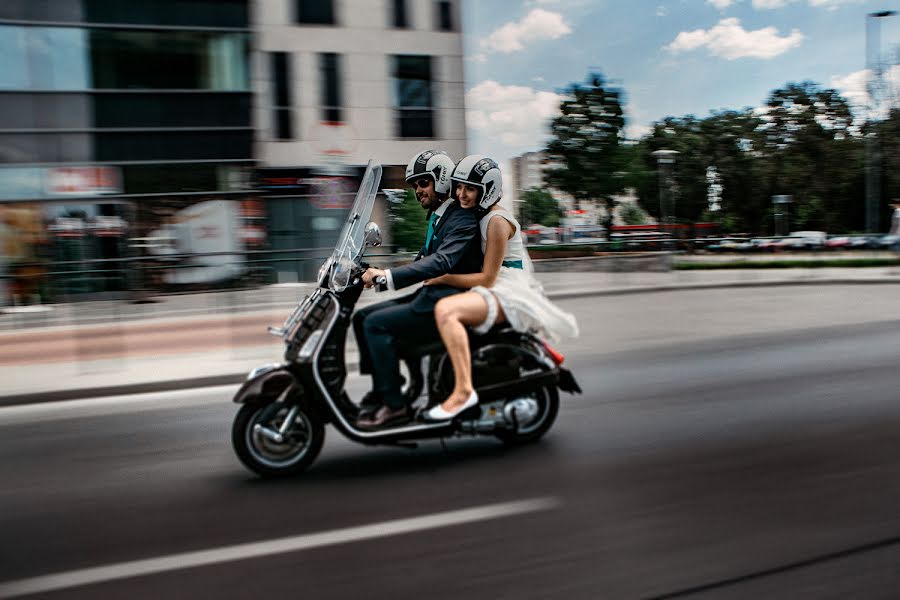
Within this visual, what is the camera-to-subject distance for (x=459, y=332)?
15.8 feet

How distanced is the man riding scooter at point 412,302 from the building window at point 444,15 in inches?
980

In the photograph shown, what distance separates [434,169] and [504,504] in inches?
77.3

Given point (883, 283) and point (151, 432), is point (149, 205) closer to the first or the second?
point (151, 432)

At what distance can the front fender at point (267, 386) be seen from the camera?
178 inches

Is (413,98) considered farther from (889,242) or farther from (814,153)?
(814,153)

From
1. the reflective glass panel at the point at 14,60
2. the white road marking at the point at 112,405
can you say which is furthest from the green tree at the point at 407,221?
the white road marking at the point at 112,405

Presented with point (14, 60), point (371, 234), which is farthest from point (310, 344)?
point (14, 60)

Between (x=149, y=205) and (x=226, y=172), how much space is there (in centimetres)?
202

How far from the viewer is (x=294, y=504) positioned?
4309 millimetres

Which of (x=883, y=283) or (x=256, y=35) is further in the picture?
(x=256, y=35)

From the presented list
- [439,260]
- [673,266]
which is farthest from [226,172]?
[439,260]

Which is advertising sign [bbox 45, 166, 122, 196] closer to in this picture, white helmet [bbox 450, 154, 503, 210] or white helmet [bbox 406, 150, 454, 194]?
white helmet [bbox 406, 150, 454, 194]

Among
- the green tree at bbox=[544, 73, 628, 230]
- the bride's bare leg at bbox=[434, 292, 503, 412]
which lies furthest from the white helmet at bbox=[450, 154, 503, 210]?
the green tree at bbox=[544, 73, 628, 230]

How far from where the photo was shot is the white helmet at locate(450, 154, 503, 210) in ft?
16.2
